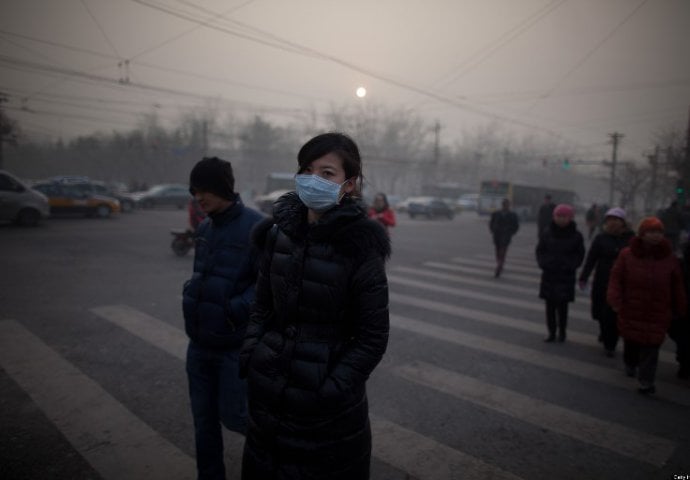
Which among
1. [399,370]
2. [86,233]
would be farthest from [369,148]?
[399,370]

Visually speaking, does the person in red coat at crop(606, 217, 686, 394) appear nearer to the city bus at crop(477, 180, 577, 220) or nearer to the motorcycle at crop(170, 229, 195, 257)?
the motorcycle at crop(170, 229, 195, 257)

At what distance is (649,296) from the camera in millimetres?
4195

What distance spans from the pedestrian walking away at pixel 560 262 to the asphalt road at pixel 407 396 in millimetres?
455

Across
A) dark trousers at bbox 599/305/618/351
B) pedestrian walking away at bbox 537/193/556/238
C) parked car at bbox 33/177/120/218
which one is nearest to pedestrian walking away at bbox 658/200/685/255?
pedestrian walking away at bbox 537/193/556/238

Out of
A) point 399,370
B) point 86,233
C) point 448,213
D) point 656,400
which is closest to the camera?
point 656,400

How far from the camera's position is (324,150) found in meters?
1.82

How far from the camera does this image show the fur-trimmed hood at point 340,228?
1741 millimetres

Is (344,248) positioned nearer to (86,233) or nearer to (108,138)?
(86,233)

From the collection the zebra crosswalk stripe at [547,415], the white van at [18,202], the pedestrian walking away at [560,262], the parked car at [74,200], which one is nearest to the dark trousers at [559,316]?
the pedestrian walking away at [560,262]

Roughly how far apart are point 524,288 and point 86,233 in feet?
48.1

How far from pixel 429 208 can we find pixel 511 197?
6832 mm

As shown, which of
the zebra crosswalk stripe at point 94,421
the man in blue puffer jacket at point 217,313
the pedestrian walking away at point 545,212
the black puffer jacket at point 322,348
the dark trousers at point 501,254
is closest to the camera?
the black puffer jacket at point 322,348

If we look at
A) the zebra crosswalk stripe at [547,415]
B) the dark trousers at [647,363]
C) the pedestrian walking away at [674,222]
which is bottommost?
the zebra crosswalk stripe at [547,415]

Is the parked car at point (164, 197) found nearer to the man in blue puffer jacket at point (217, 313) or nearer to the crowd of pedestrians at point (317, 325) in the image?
the man in blue puffer jacket at point (217, 313)
